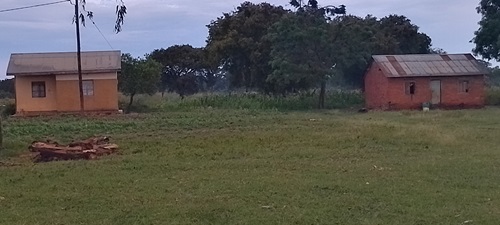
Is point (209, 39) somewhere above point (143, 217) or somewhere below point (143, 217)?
above

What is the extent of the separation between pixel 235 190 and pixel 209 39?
3790cm

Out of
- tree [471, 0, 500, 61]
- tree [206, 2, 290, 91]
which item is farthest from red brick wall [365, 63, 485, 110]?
tree [206, 2, 290, 91]

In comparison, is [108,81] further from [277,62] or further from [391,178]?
[391,178]

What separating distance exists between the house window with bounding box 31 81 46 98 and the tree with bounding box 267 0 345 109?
42.2ft

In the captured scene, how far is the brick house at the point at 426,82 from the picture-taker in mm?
39000

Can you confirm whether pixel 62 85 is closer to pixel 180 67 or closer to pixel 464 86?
pixel 180 67

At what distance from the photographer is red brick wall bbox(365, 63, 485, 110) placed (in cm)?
3900

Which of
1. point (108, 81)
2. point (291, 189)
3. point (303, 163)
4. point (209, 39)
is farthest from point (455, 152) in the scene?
point (209, 39)

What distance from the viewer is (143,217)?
9.27 m

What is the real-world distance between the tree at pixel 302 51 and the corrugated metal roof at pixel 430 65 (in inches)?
116

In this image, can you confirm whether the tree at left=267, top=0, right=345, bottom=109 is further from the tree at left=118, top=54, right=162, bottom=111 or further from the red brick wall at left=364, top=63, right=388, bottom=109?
the tree at left=118, top=54, right=162, bottom=111

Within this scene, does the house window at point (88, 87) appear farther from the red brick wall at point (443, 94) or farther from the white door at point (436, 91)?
the white door at point (436, 91)

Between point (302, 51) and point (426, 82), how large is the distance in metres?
7.20

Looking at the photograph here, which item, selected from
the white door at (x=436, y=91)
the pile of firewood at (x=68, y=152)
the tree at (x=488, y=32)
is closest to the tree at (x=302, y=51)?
the white door at (x=436, y=91)
